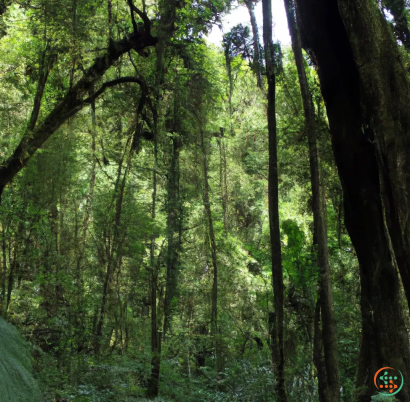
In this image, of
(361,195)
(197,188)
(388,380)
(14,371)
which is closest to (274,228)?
(361,195)

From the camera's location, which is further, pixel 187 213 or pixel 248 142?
pixel 248 142

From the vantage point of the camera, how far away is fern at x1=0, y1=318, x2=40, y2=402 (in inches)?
125

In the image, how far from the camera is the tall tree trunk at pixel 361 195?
5.14 meters

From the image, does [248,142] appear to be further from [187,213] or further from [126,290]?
[126,290]

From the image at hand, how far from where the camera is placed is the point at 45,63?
809 centimetres

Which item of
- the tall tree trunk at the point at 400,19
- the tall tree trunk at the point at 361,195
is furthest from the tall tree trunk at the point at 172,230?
the tall tree trunk at the point at 400,19

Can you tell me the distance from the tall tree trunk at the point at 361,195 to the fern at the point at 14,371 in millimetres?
4267

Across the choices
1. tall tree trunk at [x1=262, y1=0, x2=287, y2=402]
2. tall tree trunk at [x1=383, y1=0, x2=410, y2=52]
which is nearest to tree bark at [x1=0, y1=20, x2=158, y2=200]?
tall tree trunk at [x1=262, y1=0, x2=287, y2=402]

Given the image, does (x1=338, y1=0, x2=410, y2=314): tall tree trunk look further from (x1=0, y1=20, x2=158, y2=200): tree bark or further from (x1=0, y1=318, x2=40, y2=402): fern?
(x1=0, y1=20, x2=158, y2=200): tree bark

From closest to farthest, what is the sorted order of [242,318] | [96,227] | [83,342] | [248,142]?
[83,342], [96,227], [242,318], [248,142]

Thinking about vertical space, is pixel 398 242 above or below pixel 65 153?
below

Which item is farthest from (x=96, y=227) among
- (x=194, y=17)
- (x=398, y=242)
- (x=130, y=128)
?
(x=398, y=242)

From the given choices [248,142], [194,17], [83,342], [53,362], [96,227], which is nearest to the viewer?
[53,362]

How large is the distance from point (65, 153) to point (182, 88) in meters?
3.53
